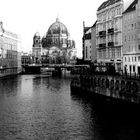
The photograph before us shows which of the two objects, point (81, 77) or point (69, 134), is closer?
point (69, 134)

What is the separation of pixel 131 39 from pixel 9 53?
98.6 metres

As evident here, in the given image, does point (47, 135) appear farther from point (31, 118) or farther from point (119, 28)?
point (119, 28)

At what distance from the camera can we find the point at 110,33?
296ft

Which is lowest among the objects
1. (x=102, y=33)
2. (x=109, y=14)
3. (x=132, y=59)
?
(x=132, y=59)

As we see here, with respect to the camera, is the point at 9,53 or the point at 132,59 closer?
the point at 132,59

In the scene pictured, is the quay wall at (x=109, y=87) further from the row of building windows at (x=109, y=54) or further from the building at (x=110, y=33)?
the row of building windows at (x=109, y=54)

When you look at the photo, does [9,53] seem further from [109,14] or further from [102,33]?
[109,14]

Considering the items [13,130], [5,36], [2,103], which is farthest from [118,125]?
[5,36]

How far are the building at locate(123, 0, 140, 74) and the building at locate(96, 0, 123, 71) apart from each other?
403 centimetres

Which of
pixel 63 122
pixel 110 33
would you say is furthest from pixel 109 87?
pixel 110 33

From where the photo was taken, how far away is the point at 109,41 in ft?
299

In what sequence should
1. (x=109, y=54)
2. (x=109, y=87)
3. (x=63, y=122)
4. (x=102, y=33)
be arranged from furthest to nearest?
(x=102, y=33), (x=109, y=54), (x=109, y=87), (x=63, y=122)

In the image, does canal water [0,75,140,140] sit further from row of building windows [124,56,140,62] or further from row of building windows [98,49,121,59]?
row of building windows [98,49,121,59]

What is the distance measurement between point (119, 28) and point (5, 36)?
8280 cm
